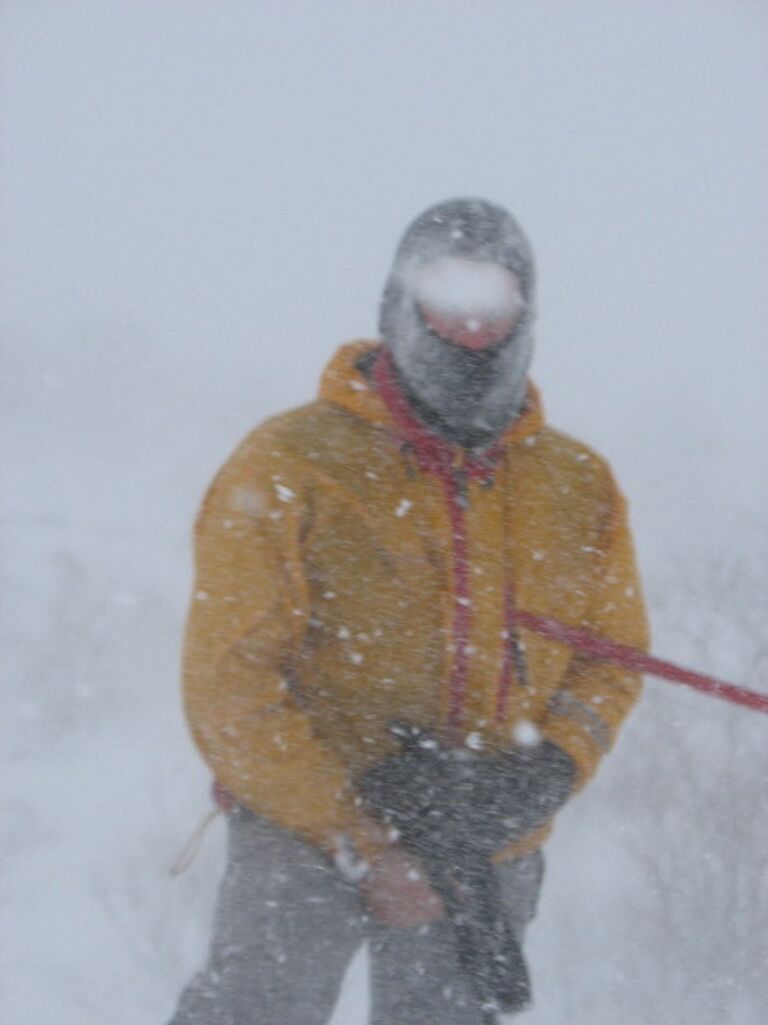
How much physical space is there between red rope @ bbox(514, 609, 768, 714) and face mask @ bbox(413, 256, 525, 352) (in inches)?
11.3

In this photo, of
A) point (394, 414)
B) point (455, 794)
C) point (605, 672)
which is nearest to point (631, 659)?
point (605, 672)

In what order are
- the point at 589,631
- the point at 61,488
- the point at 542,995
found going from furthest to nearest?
1. the point at 61,488
2. the point at 542,995
3. the point at 589,631

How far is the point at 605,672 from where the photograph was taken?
1.21 metres

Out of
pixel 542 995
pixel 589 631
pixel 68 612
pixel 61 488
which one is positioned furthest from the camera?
pixel 61 488

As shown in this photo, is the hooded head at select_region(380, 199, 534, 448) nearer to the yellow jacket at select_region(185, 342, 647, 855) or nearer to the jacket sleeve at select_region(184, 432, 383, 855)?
the yellow jacket at select_region(185, 342, 647, 855)

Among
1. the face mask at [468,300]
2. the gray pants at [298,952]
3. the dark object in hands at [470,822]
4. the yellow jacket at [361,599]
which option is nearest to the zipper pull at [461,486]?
the yellow jacket at [361,599]

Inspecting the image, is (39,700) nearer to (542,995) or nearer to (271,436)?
(542,995)

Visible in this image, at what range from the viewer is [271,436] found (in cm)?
109

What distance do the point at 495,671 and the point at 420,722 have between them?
9 centimetres

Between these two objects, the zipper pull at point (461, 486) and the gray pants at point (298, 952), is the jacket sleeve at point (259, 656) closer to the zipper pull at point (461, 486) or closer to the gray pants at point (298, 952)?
the gray pants at point (298, 952)

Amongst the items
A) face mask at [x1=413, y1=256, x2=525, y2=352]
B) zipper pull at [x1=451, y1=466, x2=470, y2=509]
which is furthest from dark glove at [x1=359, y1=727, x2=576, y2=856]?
face mask at [x1=413, y1=256, x2=525, y2=352]

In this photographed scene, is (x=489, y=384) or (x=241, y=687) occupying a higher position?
(x=489, y=384)

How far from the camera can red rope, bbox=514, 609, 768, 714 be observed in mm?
1053

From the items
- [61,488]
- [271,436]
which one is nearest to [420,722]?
[271,436]
